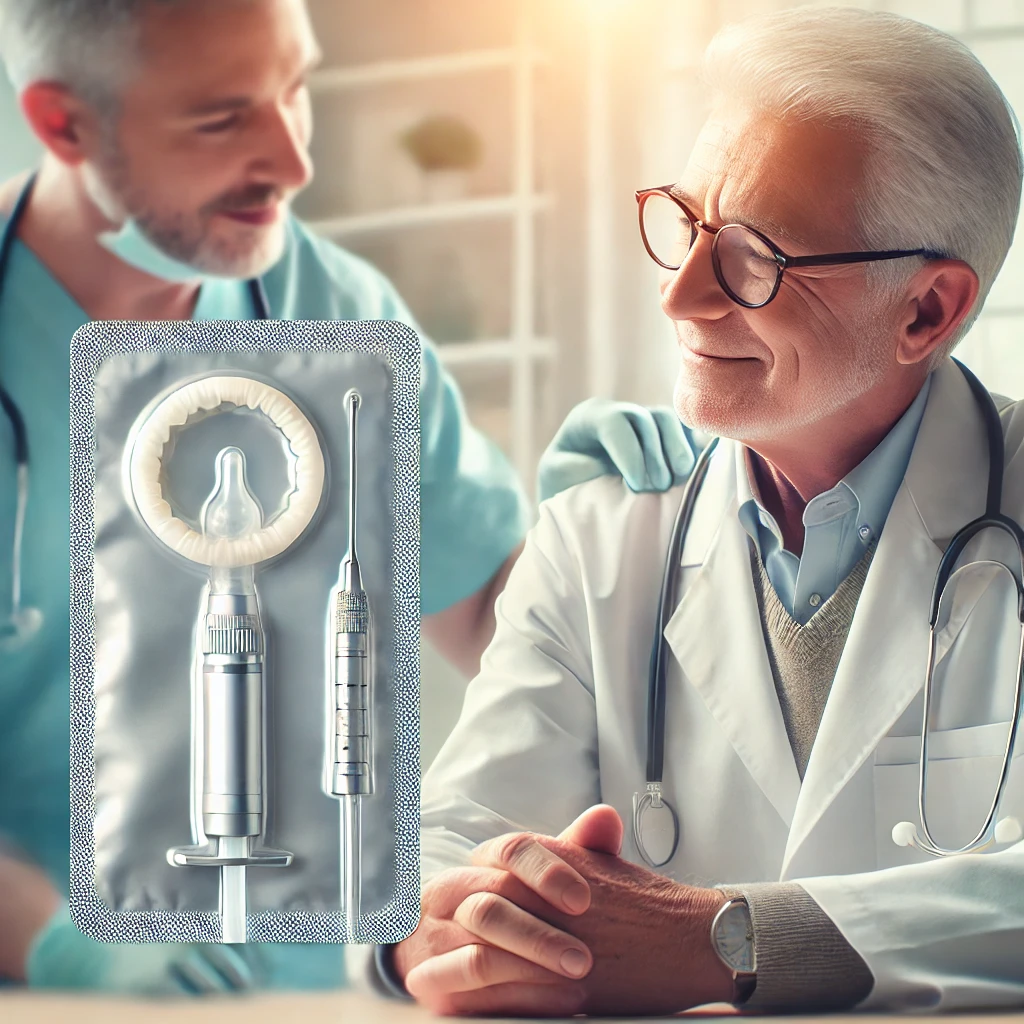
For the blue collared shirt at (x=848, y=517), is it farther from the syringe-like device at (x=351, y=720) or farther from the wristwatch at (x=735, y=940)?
the syringe-like device at (x=351, y=720)

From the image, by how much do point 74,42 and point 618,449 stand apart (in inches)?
25.9

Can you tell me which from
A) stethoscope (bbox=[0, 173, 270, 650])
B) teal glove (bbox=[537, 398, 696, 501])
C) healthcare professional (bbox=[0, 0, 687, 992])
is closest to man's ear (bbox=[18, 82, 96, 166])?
healthcare professional (bbox=[0, 0, 687, 992])

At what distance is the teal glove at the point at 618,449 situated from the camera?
118 centimetres

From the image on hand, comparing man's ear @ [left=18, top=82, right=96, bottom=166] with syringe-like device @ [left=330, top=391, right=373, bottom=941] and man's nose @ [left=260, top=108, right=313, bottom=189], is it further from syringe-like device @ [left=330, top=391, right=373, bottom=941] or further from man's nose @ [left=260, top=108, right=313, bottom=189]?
syringe-like device @ [left=330, top=391, right=373, bottom=941]

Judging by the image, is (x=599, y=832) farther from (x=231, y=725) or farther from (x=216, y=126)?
(x=216, y=126)

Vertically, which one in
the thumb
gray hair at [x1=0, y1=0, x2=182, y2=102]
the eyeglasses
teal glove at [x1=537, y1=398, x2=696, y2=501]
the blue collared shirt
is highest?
gray hair at [x1=0, y1=0, x2=182, y2=102]

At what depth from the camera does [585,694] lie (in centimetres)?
116

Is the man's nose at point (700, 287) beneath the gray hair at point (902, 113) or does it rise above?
beneath

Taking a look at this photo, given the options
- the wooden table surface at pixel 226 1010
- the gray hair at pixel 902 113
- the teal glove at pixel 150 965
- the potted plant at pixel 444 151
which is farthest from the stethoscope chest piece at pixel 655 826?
the potted plant at pixel 444 151

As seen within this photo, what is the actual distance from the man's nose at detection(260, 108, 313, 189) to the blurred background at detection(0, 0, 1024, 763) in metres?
0.01

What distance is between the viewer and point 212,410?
3.79ft

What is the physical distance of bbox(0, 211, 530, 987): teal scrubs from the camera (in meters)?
1.18

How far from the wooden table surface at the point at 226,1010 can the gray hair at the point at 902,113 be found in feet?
2.28

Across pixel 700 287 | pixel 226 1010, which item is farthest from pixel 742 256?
pixel 226 1010
